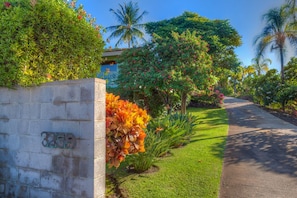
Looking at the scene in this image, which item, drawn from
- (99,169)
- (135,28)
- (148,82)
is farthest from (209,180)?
(135,28)

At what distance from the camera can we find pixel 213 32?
59.1ft

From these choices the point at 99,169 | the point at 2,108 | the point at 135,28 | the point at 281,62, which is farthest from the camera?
the point at 135,28

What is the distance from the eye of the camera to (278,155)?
5.96 metres

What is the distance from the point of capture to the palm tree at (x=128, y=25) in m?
26.9

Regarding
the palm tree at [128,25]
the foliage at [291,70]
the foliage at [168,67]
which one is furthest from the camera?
the palm tree at [128,25]

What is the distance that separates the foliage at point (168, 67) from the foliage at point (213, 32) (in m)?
6.85

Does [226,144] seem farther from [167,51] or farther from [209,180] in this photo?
[167,51]

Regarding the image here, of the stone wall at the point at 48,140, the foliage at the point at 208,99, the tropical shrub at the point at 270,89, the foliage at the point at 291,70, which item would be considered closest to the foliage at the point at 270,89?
the tropical shrub at the point at 270,89

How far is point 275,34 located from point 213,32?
4673 mm

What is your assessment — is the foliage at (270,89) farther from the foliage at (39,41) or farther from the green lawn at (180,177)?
the foliage at (39,41)

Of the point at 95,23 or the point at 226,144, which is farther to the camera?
the point at 226,144

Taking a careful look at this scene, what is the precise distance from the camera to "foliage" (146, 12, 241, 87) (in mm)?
16844

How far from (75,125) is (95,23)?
232 cm

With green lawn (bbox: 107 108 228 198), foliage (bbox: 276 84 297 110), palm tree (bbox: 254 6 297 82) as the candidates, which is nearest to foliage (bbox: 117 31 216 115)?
green lawn (bbox: 107 108 228 198)
